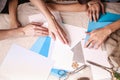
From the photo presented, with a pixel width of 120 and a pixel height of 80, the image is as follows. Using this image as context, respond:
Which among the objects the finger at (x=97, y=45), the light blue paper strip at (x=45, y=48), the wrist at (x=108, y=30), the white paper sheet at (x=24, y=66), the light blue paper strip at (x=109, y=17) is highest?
the light blue paper strip at (x=109, y=17)

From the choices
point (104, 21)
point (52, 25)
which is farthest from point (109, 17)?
point (52, 25)

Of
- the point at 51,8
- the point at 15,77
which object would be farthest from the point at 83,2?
the point at 15,77

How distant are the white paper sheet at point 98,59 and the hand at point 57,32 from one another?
0.26 ft

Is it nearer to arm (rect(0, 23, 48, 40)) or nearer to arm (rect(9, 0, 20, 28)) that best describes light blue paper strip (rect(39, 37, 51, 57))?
arm (rect(0, 23, 48, 40))

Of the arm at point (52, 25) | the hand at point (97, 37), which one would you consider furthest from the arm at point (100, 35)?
the arm at point (52, 25)

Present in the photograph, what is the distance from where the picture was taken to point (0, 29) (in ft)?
3.43

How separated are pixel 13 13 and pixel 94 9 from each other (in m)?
0.37

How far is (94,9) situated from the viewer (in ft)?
3.39

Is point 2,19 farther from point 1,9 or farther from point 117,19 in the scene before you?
point 117,19

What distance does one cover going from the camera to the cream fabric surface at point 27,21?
0.94m

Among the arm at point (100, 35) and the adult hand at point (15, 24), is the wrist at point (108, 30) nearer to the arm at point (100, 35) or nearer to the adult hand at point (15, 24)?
the arm at point (100, 35)

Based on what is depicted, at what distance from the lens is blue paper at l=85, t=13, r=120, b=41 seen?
3.27 feet

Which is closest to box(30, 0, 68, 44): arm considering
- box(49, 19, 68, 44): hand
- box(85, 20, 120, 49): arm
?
box(49, 19, 68, 44): hand

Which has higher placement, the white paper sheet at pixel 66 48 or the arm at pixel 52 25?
the arm at pixel 52 25
